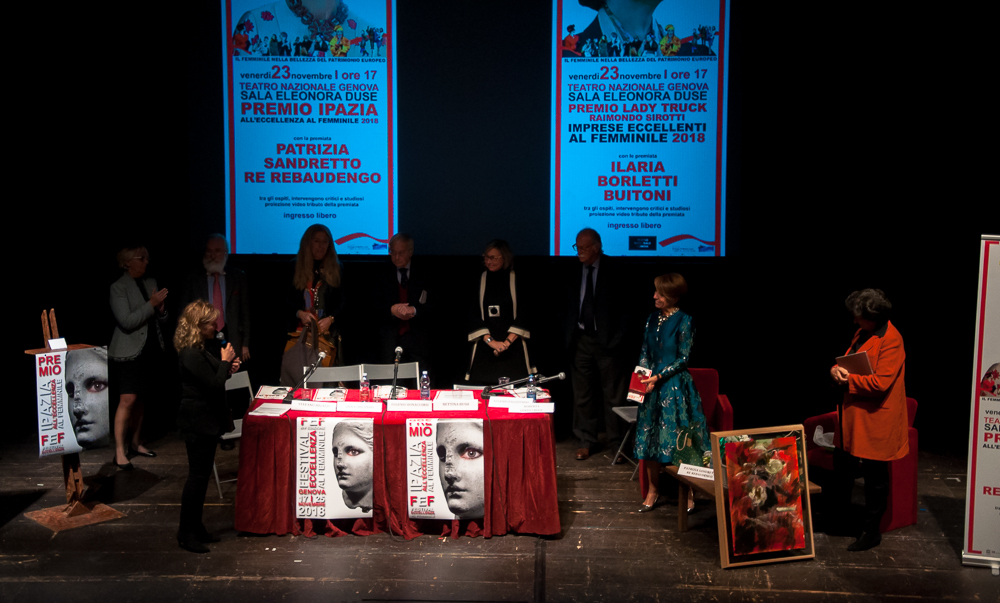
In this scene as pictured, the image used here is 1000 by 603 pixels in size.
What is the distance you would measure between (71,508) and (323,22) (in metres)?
3.79

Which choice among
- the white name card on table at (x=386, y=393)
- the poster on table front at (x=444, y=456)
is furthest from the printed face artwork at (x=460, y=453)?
the white name card on table at (x=386, y=393)

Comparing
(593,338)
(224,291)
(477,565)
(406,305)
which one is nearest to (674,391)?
(593,338)

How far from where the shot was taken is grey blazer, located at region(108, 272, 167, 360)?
4.99m

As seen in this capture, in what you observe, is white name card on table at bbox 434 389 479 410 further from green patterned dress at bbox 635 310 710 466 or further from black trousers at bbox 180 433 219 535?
black trousers at bbox 180 433 219 535

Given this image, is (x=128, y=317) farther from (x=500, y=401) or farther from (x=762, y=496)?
(x=762, y=496)

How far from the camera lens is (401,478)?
12.7ft

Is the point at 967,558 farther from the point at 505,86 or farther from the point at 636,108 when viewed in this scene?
the point at 505,86

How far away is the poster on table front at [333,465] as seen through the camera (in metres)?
3.82

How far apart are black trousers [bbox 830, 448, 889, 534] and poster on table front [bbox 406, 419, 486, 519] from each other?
1916mm

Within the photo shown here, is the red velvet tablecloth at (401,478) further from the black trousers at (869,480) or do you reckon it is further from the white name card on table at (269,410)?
the black trousers at (869,480)

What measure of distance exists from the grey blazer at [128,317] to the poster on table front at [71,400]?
0.76 m

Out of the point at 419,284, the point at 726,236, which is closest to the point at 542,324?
the point at 419,284

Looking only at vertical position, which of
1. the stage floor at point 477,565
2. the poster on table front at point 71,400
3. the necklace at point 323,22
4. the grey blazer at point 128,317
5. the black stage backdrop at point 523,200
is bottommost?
the stage floor at point 477,565

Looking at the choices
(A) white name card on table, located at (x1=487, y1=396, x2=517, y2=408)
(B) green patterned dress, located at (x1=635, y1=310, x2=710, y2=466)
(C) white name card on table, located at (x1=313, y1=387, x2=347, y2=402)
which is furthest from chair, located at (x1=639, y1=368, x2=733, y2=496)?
(C) white name card on table, located at (x1=313, y1=387, x2=347, y2=402)
